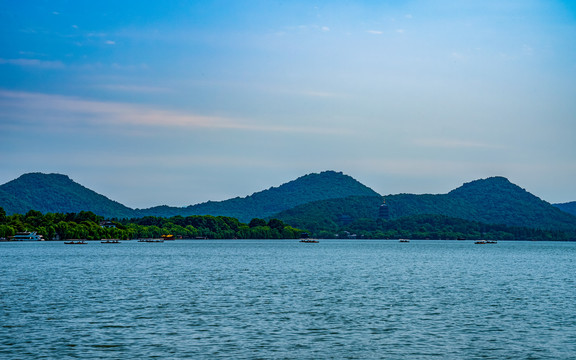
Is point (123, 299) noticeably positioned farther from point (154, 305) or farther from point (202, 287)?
point (202, 287)

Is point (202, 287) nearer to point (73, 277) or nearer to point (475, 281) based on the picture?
point (73, 277)

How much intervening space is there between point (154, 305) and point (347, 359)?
2750 centimetres

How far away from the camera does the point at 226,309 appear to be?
56.7 meters

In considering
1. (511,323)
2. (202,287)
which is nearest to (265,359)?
(511,323)

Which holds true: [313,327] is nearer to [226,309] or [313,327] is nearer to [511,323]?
[226,309]

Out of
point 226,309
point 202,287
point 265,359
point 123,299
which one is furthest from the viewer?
point 202,287

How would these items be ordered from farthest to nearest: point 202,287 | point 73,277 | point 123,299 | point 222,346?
1. point 73,277
2. point 202,287
3. point 123,299
4. point 222,346

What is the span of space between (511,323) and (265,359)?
77.1 feet

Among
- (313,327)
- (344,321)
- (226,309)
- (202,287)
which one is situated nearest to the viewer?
(313,327)

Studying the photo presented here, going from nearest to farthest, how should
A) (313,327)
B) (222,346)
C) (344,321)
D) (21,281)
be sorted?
(222,346) < (313,327) < (344,321) < (21,281)

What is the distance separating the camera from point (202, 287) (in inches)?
3073

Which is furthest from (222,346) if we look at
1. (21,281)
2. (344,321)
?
(21,281)

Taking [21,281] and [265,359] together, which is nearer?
[265,359]

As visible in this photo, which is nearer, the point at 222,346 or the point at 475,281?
the point at 222,346
